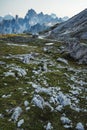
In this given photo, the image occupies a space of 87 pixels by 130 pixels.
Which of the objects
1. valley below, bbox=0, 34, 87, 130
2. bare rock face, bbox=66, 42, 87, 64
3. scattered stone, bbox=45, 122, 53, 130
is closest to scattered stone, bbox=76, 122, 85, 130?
valley below, bbox=0, 34, 87, 130

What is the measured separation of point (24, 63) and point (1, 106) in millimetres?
17160

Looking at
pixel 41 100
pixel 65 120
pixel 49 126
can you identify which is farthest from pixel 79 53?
pixel 49 126

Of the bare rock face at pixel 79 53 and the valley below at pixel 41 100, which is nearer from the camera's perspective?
the valley below at pixel 41 100

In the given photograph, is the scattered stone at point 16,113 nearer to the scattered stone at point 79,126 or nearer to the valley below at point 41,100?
the valley below at point 41,100

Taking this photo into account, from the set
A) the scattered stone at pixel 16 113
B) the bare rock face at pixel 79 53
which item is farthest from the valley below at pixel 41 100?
the bare rock face at pixel 79 53

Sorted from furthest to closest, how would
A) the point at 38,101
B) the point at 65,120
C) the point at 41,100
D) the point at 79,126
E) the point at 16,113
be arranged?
1. the point at 41,100
2. the point at 38,101
3. the point at 65,120
4. the point at 16,113
5. the point at 79,126

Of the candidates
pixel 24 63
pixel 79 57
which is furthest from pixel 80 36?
pixel 24 63

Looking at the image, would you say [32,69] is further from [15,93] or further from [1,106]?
[1,106]

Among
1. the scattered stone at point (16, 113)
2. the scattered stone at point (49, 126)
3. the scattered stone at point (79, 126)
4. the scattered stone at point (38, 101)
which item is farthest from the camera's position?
the scattered stone at point (38, 101)

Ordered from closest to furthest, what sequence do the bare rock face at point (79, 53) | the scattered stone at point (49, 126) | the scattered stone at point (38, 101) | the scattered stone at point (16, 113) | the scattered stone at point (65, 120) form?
the scattered stone at point (49, 126) → the scattered stone at point (16, 113) → the scattered stone at point (65, 120) → the scattered stone at point (38, 101) → the bare rock face at point (79, 53)

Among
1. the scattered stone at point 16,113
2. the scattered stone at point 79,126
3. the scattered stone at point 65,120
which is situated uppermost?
the scattered stone at point 16,113

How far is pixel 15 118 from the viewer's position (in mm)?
17453

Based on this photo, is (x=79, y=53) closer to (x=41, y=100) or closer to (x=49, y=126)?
(x=41, y=100)

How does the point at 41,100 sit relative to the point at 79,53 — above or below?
above
